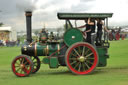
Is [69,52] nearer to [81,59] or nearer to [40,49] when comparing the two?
[81,59]

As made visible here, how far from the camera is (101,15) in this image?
589 cm

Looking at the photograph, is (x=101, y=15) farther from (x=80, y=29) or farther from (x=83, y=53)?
(x=83, y=53)

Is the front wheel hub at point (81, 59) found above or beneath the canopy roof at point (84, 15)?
beneath

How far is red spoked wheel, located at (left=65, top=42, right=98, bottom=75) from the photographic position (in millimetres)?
5719

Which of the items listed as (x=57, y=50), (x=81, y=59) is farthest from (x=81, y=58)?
(x=57, y=50)

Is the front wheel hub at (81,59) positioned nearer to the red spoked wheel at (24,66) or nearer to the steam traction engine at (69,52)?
the steam traction engine at (69,52)

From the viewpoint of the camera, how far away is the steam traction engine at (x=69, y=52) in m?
5.76

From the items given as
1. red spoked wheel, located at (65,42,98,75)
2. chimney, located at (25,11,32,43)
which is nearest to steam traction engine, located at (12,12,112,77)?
red spoked wheel, located at (65,42,98,75)

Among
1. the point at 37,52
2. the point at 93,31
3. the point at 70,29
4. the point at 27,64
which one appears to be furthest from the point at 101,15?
the point at 27,64

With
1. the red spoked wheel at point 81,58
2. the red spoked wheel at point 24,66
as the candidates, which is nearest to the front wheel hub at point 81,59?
the red spoked wheel at point 81,58

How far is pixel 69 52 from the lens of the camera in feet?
18.7

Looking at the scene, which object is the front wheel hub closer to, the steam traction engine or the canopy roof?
the steam traction engine

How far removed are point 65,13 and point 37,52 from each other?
5.05 feet

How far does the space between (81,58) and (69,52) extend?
41 centimetres
